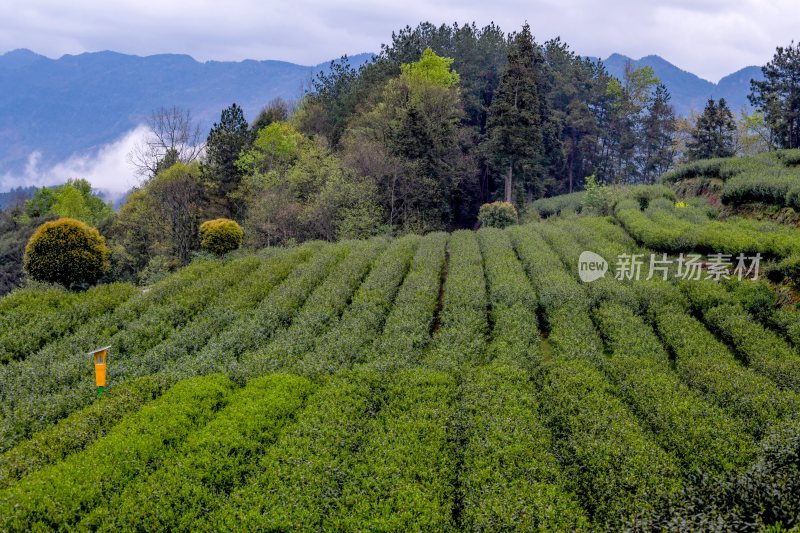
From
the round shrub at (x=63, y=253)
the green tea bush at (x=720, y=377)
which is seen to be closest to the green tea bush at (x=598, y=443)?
the green tea bush at (x=720, y=377)

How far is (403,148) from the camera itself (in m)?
34.0

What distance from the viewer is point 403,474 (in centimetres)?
677

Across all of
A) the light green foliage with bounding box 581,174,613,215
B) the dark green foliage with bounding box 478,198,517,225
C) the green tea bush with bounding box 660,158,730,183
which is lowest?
the dark green foliage with bounding box 478,198,517,225

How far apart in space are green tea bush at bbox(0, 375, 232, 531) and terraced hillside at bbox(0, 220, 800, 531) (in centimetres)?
4

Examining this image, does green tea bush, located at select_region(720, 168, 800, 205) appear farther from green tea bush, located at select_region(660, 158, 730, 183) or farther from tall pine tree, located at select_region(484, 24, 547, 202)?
tall pine tree, located at select_region(484, 24, 547, 202)

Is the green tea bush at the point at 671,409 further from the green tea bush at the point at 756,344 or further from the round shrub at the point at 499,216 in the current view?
the round shrub at the point at 499,216

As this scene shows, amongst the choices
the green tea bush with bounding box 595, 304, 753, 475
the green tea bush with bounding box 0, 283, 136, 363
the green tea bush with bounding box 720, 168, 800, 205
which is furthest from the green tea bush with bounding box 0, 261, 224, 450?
the green tea bush with bounding box 720, 168, 800, 205

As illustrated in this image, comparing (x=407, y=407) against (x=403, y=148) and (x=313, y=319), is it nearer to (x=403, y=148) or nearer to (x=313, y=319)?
(x=313, y=319)

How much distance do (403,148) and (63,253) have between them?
22.0 metres

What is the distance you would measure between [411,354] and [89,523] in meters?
6.80

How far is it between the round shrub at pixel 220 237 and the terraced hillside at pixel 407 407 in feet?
19.0

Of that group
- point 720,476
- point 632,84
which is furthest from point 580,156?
point 720,476

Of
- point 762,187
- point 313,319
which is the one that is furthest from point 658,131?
point 313,319

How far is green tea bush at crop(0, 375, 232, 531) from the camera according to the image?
6.08 metres
